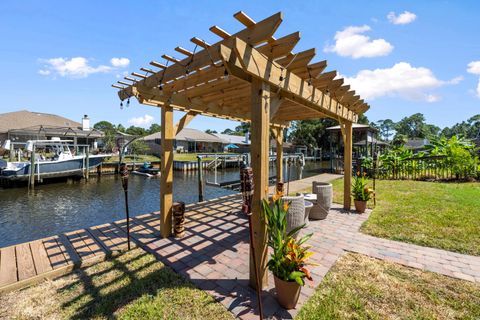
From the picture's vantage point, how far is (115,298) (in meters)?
2.30

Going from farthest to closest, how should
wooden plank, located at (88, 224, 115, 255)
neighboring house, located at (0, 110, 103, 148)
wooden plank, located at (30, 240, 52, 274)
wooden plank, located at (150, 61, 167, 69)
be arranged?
neighboring house, located at (0, 110, 103, 148) < wooden plank, located at (88, 224, 115, 255) < wooden plank, located at (150, 61, 167, 69) < wooden plank, located at (30, 240, 52, 274)

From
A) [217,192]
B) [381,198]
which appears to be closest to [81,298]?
[381,198]

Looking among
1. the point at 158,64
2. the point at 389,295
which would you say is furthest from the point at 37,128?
the point at 389,295

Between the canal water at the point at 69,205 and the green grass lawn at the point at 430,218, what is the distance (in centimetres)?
436

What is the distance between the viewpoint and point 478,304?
2156mm

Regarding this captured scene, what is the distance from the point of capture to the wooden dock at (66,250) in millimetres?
2699

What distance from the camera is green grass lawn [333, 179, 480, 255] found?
3684mm

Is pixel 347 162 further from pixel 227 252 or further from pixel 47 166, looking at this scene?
pixel 47 166

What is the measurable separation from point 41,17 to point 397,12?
8774mm

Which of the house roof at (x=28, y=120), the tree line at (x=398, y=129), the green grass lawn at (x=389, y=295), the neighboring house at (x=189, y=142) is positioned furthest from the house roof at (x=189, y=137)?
the green grass lawn at (x=389, y=295)

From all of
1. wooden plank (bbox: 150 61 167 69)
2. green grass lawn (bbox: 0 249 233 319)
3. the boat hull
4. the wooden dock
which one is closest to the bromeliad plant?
green grass lawn (bbox: 0 249 233 319)

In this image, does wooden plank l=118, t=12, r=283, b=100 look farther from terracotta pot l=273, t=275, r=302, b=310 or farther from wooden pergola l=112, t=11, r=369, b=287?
terracotta pot l=273, t=275, r=302, b=310

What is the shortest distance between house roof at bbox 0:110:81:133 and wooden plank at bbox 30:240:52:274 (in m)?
23.6

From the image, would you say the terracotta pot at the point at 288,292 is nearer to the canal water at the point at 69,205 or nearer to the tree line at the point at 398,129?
the canal water at the point at 69,205
